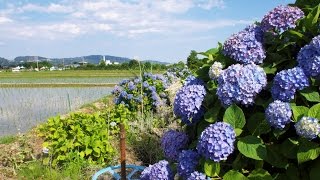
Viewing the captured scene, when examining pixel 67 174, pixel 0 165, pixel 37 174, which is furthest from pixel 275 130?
pixel 0 165

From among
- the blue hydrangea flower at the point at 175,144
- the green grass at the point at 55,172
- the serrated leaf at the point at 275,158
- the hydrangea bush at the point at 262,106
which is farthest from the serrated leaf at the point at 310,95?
the green grass at the point at 55,172

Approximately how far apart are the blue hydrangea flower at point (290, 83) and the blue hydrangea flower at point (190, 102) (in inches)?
13.2

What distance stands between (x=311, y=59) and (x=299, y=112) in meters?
0.22

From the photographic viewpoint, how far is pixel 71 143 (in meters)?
4.37

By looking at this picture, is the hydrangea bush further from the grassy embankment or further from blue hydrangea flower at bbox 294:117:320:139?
the grassy embankment

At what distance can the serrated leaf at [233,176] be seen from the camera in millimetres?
1589

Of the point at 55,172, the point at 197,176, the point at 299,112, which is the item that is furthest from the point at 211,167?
the point at 55,172

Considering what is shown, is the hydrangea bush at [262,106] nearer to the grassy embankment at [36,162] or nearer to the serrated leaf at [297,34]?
the serrated leaf at [297,34]

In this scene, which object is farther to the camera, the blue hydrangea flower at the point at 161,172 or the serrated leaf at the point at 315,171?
the blue hydrangea flower at the point at 161,172

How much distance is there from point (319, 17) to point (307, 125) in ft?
1.97

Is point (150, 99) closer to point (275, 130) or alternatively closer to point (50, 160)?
point (50, 160)

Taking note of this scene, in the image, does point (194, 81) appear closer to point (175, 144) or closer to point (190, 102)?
point (190, 102)

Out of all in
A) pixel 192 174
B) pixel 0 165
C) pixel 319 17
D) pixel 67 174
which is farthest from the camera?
pixel 0 165

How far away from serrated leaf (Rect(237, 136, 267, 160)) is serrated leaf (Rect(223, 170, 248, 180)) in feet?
0.30
